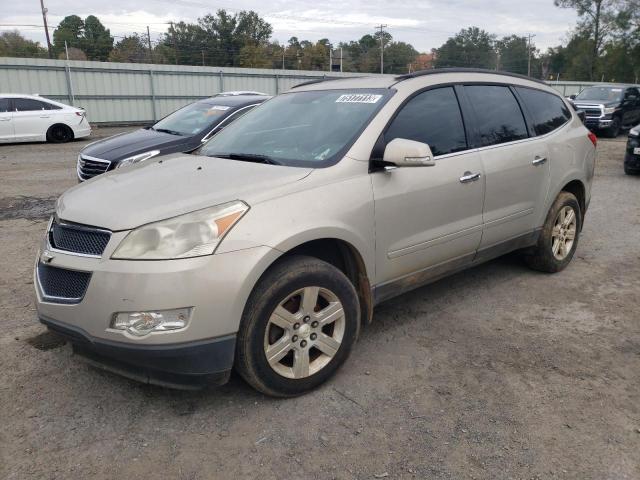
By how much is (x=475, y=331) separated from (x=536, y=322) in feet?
1.72

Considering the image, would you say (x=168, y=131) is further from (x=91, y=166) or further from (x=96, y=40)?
(x=96, y=40)

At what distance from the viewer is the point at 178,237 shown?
266 cm

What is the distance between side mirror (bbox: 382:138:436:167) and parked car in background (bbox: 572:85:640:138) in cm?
1632

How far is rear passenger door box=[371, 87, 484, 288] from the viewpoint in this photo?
3.44 m

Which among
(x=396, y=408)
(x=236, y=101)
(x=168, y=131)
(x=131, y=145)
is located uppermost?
(x=236, y=101)

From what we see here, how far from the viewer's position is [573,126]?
521cm

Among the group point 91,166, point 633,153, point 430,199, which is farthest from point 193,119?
point 633,153

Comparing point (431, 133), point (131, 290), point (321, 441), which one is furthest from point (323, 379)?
point (431, 133)

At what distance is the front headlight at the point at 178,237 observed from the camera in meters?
2.62

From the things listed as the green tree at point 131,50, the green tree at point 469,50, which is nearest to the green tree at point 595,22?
the green tree at point 469,50

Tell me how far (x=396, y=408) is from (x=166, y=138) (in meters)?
5.89

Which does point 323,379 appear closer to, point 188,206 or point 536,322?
point 188,206

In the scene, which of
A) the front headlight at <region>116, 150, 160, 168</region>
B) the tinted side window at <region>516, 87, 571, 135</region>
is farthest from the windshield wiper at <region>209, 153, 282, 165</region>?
the front headlight at <region>116, 150, 160, 168</region>

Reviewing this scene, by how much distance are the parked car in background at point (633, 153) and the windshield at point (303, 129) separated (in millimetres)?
8970
